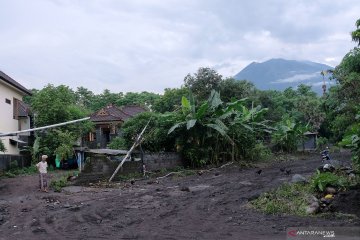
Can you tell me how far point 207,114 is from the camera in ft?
69.2

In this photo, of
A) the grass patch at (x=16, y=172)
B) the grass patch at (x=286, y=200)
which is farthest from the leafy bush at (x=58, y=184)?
the grass patch at (x=286, y=200)

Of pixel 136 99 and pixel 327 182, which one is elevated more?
pixel 136 99

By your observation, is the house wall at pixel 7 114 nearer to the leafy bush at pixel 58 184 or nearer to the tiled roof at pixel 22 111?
the tiled roof at pixel 22 111

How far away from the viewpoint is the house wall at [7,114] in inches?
988

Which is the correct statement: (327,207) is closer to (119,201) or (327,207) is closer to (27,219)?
(119,201)

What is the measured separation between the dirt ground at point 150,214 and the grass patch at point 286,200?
0.34m

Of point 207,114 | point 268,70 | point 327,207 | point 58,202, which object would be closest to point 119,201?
point 58,202

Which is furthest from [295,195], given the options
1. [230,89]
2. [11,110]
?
[230,89]

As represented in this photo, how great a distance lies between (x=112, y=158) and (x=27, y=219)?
365 inches

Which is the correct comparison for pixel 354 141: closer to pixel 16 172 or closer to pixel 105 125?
pixel 16 172

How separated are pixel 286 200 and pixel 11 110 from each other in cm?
2121

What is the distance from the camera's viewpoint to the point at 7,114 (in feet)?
85.4

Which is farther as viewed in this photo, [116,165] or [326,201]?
[116,165]

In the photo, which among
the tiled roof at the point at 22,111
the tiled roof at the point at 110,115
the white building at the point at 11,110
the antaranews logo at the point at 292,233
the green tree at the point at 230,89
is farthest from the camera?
the tiled roof at the point at 110,115
